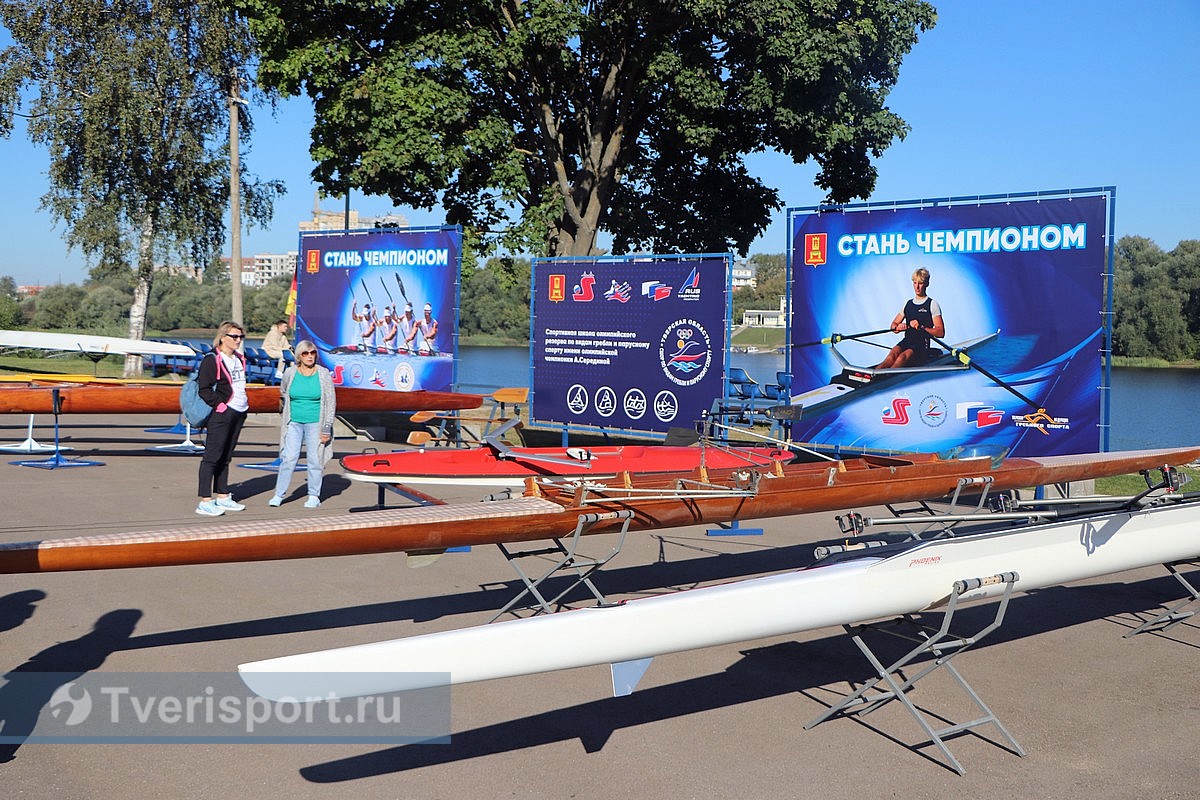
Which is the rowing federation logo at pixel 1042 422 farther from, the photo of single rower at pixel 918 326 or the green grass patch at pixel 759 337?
the green grass patch at pixel 759 337

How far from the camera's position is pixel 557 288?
46.4 ft

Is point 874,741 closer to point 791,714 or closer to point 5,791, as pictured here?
point 791,714

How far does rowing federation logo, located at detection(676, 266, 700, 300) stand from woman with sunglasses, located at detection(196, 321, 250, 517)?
18.5 feet

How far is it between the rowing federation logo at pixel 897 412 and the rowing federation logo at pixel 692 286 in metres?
2.72

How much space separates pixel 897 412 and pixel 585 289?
4.53m

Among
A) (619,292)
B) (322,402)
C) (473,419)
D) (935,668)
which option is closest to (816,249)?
(619,292)

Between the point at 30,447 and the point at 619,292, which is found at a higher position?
the point at 619,292

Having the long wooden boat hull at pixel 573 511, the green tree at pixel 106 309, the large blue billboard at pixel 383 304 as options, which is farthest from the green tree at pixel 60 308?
the long wooden boat hull at pixel 573 511

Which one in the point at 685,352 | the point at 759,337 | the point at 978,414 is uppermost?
the point at 759,337

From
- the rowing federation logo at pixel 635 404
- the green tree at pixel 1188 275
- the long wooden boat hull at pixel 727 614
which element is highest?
the green tree at pixel 1188 275

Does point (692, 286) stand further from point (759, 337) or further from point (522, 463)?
point (759, 337)

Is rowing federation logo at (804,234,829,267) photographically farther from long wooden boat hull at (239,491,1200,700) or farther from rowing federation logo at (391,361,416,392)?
long wooden boat hull at (239,491,1200,700)

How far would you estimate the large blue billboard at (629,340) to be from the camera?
1260 cm

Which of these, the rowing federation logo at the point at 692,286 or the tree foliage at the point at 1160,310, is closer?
the rowing federation logo at the point at 692,286
